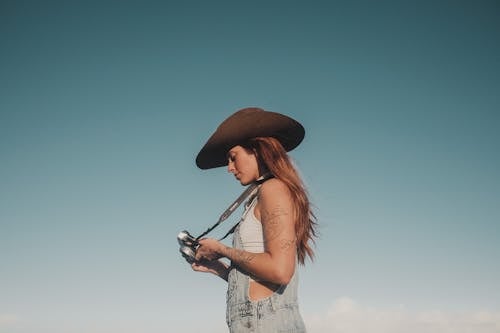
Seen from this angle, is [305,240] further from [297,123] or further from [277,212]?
[297,123]

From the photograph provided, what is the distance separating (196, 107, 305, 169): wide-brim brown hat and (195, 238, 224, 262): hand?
1.04 meters

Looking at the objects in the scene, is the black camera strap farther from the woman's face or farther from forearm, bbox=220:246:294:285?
forearm, bbox=220:246:294:285

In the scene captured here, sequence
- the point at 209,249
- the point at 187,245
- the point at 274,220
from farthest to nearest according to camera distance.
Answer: the point at 187,245, the point at 209,249, the point at 274,220

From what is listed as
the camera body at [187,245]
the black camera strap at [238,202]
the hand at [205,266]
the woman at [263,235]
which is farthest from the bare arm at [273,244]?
the hand at [205,266]

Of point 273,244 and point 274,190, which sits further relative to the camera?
point 274,190

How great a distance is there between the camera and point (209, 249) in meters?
4.21

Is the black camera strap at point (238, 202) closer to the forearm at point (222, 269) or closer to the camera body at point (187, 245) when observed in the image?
the camera body at point (187, 245)

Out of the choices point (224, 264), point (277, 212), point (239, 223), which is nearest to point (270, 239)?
point (277, 212)

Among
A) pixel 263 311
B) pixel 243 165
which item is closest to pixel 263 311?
pixel 263 311

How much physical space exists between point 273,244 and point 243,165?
948mm

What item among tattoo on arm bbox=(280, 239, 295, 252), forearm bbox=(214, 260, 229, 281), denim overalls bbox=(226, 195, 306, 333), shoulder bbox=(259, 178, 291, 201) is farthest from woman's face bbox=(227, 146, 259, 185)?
forearm bbox=(214, 260, 229, 281)

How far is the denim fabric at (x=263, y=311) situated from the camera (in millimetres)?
3777

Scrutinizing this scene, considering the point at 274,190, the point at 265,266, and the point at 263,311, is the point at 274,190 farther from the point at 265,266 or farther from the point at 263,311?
the point at 263,311

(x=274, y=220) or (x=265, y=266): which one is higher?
(x=274, y=220)
